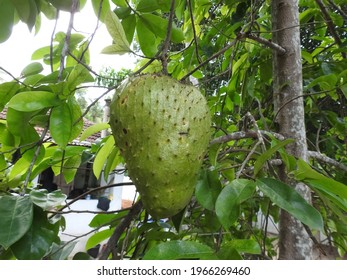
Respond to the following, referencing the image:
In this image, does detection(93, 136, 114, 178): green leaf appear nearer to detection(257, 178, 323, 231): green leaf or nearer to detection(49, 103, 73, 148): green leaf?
detection(49, 103, 73, 148): green leaf

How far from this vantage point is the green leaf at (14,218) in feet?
1.46

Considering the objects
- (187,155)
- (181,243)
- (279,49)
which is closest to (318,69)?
(279,49)

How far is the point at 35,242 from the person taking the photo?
496 millimetres

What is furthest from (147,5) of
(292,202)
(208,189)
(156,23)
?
(292,202)

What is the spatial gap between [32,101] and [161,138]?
24 cm

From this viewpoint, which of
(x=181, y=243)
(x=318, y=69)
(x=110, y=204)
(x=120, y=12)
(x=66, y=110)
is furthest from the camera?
(x=110, y=204)

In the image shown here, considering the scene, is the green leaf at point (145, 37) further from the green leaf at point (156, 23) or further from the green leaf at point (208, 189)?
the green leaf at point (208, 189)

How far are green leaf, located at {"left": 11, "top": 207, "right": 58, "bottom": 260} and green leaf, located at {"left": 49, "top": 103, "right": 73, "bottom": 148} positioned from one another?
0.15m

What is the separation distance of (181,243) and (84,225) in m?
5.79

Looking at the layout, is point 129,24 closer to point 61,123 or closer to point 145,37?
point 145,37

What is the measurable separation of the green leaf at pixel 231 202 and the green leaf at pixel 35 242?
0.27 meters

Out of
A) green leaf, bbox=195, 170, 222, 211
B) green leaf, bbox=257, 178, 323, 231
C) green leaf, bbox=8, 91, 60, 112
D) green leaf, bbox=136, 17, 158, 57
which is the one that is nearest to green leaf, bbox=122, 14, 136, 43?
green leaf, bbox=136, 17, 158, 57

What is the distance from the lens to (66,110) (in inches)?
24.2
